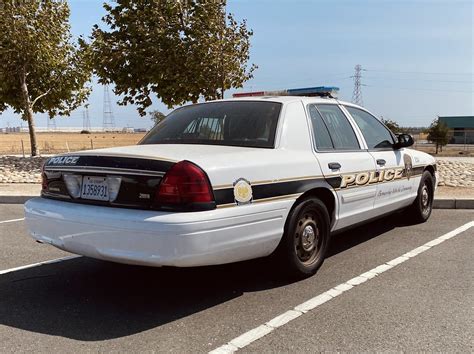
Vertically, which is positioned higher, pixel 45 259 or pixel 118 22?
pixel 118 22

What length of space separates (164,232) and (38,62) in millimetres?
16226

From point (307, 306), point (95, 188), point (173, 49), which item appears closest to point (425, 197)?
point (307, 306)

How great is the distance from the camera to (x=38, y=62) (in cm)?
1744

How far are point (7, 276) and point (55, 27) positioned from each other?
14857 mm

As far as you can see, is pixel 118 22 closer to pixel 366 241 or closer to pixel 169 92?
pixel 169 92

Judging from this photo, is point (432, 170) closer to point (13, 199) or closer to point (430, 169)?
point (430, 169)

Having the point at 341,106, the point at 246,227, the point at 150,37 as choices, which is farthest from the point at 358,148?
the point at 150,37

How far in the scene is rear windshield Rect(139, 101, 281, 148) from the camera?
14.1 feet

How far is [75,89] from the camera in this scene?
2022cm

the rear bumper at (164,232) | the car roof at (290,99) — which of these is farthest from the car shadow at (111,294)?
the car roof at (290,99)

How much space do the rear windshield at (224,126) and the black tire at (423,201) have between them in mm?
3017

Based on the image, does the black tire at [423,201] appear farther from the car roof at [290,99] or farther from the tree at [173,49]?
the tree at [173,49]

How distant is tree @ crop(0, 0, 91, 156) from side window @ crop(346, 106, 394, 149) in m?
13.8

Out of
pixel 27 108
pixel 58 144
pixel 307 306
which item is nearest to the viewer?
pixel 307 306
